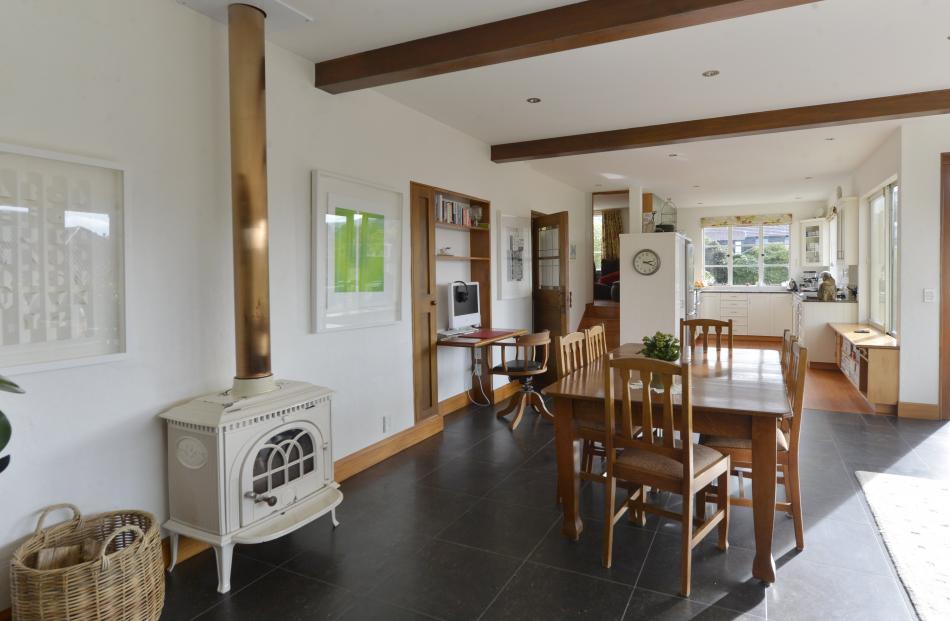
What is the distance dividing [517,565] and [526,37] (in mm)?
2540

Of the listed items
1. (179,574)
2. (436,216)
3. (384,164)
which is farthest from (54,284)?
(436,216)

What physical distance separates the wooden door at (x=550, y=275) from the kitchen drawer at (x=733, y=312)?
16.9 feet

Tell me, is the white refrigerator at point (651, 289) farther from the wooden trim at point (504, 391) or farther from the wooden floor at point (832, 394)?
the wooden trim at point (504, 391)

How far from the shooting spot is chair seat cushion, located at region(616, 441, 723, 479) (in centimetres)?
237

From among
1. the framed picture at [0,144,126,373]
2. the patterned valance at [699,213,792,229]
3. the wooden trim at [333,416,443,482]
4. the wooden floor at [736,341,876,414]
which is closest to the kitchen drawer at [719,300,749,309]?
the patterned valance at [699,213,792,229]

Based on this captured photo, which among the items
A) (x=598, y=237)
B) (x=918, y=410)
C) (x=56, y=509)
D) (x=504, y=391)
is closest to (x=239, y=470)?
(x=56, y=509)

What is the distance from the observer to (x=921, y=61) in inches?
136

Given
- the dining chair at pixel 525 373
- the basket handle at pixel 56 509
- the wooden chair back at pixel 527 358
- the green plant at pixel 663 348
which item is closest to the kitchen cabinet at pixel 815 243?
the wooden chair back at pixel 527 358

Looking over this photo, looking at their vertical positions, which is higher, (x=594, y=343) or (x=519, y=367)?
(x=594, y=343)

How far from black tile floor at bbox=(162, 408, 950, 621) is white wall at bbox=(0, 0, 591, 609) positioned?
2.00 ft

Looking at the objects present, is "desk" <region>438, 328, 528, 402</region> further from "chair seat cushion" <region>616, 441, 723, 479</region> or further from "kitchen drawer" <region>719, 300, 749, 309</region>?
"kitchen drawer" <region>719, 300, 749, 309</region>

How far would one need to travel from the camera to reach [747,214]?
10.6 m

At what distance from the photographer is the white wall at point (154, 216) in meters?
2.10

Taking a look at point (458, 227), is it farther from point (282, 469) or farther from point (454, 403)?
point (282, 469)
